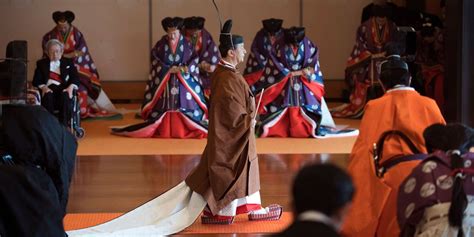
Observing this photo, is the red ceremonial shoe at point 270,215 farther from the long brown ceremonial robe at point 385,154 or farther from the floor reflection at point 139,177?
the long brown ceremonial robe at point 385,154

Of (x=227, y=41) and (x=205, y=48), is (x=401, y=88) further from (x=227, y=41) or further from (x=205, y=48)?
(x=205, y=48)

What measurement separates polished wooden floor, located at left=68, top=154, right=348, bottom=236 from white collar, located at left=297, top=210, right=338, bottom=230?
12.0 feet

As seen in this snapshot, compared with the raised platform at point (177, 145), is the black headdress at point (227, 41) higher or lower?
higher

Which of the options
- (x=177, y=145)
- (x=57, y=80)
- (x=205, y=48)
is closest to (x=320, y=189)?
(x=177, y=145)

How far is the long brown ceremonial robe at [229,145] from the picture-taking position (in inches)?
197

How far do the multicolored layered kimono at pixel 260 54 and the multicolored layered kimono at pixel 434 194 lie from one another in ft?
20.9

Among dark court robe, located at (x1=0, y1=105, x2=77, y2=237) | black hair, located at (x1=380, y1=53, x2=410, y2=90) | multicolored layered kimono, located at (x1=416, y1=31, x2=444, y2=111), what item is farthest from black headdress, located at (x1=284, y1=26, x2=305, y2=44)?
dark court robe, located at (x1=0, y1=105, x2=77, y2=237)

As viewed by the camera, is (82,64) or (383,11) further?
(82,64)

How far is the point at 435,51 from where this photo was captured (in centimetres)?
1080

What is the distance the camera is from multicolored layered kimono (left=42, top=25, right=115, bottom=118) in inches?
435

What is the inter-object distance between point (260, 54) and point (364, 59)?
1.94 meters

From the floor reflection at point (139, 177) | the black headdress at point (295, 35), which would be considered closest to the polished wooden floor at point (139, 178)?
the floor reflection at point (139, 177)

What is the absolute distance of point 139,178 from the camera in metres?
6.69

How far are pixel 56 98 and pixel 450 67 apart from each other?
392 centimetres
